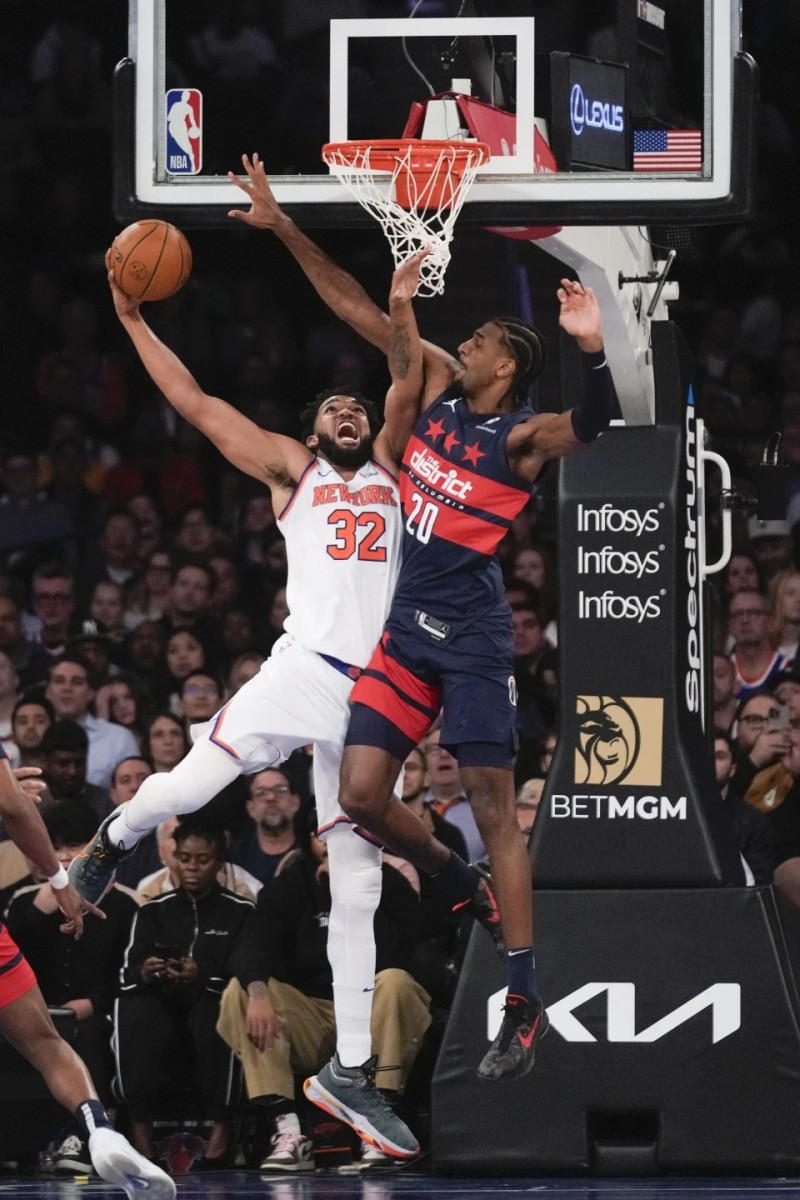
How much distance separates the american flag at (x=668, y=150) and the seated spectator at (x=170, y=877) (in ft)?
12.2

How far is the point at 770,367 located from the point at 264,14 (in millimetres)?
4416

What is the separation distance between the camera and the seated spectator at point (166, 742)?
10.2 metres

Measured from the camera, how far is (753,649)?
440 inches

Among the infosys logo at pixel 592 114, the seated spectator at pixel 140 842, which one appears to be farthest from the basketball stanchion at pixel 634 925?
the seated spectator at pixel 140 842

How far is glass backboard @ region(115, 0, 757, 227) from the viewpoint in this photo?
6.93 m

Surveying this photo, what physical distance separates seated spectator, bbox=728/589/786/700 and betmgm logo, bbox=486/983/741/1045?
141 inches

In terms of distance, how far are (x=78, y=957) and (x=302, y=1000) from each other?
1.02 metres

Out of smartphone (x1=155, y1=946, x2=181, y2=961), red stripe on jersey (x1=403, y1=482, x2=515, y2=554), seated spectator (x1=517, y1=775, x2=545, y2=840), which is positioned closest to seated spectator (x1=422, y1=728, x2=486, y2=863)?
seated spectator (x1=517, y1=775, x2=545, y2=840)

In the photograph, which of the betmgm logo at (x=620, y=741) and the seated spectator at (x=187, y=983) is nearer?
the betmgm logo at (x=620, y=741)

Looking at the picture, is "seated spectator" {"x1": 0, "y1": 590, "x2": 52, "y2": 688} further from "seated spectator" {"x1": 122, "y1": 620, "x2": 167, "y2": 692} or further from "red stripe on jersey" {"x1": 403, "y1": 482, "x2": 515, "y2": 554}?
"red stripe on jersey" {"x1": 403, "y1": 482, "x2": 515, "y2": 554}

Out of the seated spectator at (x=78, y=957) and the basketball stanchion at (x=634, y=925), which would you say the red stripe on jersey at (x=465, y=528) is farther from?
the seated spectator at (x=78, y=957)

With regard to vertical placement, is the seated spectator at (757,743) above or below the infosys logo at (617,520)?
below

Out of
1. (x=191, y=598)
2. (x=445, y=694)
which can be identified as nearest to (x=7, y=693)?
(x=191, y=598)

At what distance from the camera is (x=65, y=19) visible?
14445 millimetres
